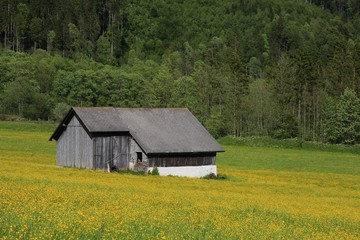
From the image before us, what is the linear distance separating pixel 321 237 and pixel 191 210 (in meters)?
7.17

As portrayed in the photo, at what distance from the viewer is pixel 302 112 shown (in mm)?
133875

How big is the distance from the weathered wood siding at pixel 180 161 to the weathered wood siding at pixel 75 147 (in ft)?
19.6

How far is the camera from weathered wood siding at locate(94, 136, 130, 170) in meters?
59.6

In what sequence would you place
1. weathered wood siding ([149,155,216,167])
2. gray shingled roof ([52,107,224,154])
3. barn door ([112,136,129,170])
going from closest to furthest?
1. weathered wood siding ([149,155,216,167])
2. gray shingled roof ([52,107,224,154])
3. barn door ([112,136,129,170])

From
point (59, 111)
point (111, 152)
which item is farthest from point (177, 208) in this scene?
point (59, 111)

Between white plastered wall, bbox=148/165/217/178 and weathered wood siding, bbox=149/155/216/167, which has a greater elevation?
weathered wood siding, bbox=149/155/216/167

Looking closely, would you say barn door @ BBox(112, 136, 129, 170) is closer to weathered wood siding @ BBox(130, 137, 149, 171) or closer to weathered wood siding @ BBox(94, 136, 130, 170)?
weathered wood siding @ BBox(94, 136, 130, 170)

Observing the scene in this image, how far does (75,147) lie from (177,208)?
3316cm

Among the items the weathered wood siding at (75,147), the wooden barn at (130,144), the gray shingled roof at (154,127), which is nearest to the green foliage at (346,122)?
the gray shingled roof at (154,127)

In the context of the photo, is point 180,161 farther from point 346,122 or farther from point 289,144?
point 346,122

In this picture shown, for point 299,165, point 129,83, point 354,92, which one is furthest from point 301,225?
point 129,83

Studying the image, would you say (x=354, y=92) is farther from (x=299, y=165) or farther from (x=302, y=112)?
(x=299, y=165)

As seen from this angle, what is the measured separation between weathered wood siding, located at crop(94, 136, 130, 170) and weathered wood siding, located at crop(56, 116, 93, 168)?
2.12ft

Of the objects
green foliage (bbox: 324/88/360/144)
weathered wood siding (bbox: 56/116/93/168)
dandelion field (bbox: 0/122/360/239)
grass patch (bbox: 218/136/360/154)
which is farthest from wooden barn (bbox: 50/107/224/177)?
green foliage (bbox: 324/88/360/144)
